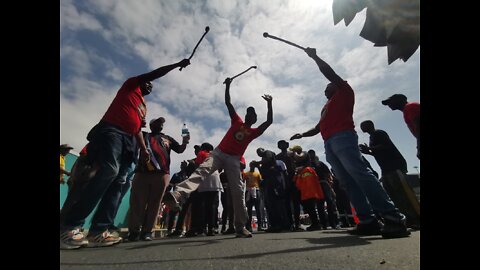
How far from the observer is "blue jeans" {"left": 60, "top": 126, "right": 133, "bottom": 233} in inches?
108

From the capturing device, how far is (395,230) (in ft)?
9.48

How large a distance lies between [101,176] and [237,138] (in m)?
2.02

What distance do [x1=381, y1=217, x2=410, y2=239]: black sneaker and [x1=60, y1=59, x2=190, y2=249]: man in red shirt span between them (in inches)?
115

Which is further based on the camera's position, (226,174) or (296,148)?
(296,148)

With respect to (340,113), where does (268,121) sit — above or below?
above

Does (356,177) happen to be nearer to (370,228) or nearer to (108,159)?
(370,228)

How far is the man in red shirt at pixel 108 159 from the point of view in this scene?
9.00 ft

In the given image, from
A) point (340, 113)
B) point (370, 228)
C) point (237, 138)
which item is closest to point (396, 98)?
point (340, 113)

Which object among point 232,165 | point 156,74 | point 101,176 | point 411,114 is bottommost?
point 101,176

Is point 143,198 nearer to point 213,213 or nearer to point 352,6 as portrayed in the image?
point 213,213

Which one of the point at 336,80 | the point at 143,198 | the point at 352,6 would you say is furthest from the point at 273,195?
the point at 352,6
